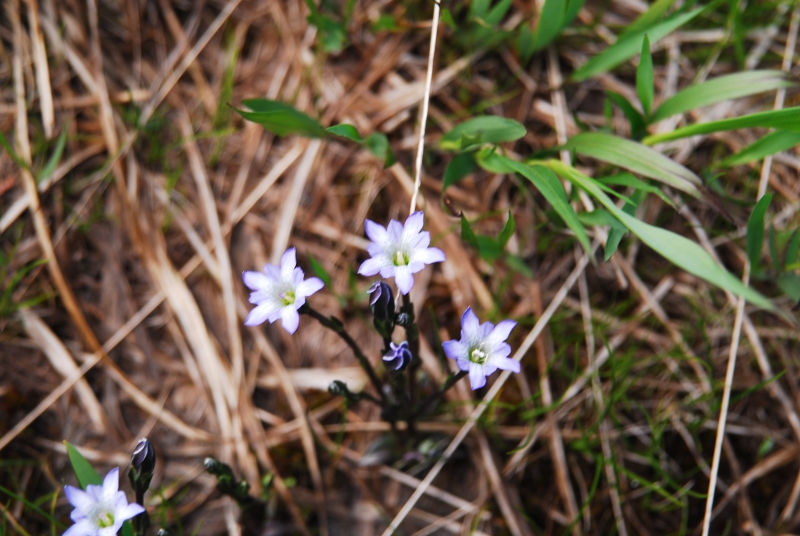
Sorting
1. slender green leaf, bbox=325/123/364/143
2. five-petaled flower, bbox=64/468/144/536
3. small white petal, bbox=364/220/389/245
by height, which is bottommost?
five-petaled flower, bbox=64/468/144/536

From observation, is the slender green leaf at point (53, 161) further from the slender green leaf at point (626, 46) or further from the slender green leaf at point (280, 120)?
the slender green leaf at point (626, 46)

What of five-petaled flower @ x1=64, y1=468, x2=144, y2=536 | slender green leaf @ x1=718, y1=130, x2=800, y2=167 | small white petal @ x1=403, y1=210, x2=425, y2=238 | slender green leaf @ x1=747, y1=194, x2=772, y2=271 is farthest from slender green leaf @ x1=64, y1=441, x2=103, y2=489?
slender green leaf @ x1=718, y1=130, x2=800, y2=167

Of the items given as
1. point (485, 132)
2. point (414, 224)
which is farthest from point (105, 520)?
point (485, 132)

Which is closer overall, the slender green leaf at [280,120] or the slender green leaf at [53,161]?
the slender green leaf at [280,120]

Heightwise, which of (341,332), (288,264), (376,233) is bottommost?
(341,332)

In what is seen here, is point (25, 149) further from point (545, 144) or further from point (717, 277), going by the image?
point (717, 277)

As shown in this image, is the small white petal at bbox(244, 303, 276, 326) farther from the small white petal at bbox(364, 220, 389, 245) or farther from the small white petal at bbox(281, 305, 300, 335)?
the small white petal at bbox(364, 220, 389, 245)

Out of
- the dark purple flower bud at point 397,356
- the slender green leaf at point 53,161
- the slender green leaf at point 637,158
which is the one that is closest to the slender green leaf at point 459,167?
the slender green leaf at point 637,158

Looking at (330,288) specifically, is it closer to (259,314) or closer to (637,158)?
(259,314)
